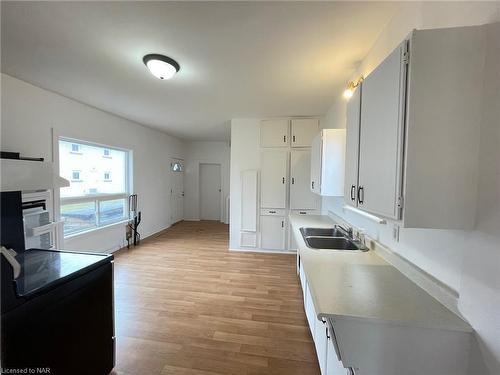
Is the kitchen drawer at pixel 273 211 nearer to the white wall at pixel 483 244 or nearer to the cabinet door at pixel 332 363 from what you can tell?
the cabinet door at pixel 332 363

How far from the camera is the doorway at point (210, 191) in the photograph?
24.1ft

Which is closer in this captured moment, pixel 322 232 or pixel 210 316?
pixel 210 316

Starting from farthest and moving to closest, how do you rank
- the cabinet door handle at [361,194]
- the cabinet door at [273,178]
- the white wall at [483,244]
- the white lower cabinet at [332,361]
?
the cabinet door at [273,178], the cabinet door handle at [361,194], the white lower cabinet at [332,361], the white wall at [483,244]

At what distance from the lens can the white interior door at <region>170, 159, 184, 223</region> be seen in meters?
6.48

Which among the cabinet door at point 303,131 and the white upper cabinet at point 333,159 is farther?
the cabinet door at point 303,131

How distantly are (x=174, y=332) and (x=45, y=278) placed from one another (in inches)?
51.1

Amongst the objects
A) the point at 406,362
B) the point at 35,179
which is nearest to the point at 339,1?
the point at 406,362

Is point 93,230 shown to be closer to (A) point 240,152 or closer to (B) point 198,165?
(A) point 240,152

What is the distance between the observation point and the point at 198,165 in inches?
286

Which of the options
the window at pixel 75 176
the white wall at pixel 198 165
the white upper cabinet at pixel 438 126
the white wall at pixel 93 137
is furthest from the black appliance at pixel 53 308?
the white wall at pixel 198 165

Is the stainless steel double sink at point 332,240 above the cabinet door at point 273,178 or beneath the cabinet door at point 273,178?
beneath

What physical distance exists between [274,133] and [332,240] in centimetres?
247

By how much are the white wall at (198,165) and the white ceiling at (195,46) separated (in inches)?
155

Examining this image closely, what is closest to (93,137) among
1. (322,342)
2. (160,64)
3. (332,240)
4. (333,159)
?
(160,64)
